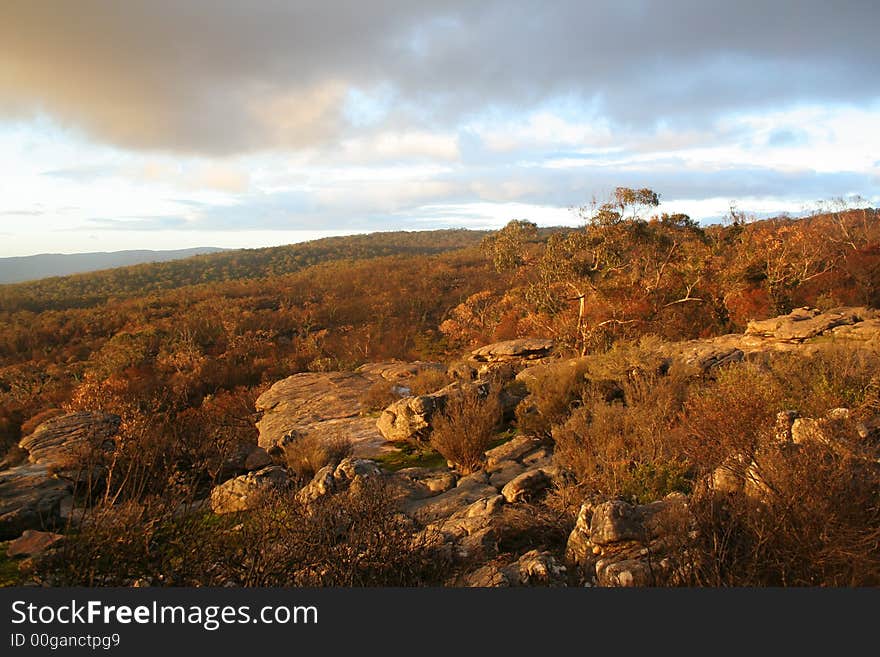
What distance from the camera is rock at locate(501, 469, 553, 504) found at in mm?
5086

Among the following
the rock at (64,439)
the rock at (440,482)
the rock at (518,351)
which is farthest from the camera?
the rock at (518,351)

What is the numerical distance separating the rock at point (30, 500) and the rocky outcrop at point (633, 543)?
425 centimetres

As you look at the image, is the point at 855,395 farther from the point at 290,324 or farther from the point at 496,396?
the point at 290,324

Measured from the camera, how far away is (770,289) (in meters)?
16.8

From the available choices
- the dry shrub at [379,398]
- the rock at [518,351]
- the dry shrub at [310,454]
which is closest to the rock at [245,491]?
the dry shrub at [310,454]

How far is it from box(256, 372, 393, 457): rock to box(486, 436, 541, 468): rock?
2127mm

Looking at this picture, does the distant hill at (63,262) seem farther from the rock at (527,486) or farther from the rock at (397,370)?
the rock at (527,486)

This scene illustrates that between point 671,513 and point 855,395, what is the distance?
4.15 meters

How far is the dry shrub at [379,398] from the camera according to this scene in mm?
11102

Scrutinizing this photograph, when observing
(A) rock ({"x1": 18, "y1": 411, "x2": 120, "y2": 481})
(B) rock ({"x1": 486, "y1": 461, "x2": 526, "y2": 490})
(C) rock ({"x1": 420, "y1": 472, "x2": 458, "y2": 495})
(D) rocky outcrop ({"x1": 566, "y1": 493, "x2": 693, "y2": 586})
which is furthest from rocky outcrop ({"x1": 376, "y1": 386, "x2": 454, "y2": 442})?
(D) rocky outcrop ({"x1": 566, "y1": 493, "x2": 693, "y2": 586})

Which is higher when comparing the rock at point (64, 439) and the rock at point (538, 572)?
the rock at point (538, 572)

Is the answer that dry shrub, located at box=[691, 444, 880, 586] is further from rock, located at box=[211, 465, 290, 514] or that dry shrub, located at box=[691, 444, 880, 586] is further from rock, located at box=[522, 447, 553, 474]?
rock, located at box=[211, 465, 290, 514]

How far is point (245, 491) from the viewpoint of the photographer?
5426mm

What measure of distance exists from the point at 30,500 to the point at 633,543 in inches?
229
